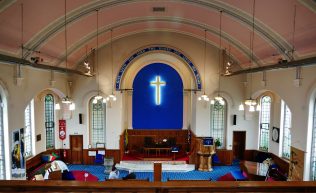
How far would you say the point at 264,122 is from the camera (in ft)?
42.8

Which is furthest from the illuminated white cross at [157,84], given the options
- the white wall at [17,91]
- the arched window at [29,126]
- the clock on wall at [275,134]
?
the arched window at [29,126]

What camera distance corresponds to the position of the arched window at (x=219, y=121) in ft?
44.1

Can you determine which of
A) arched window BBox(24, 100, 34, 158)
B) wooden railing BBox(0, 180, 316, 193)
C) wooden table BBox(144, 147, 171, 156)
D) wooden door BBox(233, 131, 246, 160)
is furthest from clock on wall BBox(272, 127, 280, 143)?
arched window BBox(24, 100, 34, 158)

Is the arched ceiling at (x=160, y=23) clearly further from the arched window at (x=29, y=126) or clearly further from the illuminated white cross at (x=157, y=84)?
the illuminated white cross at (x=157, y=84)

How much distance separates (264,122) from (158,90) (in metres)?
6.51

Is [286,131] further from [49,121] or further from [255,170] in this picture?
[49,121]

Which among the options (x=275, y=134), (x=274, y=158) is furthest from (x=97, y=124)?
(x=274, y=158)

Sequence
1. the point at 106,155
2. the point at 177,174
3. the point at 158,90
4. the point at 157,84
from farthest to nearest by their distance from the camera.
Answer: the point at 158,90, the point at 157,84, the point at 106,155, the point at 177,174

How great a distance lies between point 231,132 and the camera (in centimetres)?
1316

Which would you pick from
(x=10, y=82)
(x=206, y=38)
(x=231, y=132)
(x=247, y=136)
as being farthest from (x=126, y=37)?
(x=247, y=136)

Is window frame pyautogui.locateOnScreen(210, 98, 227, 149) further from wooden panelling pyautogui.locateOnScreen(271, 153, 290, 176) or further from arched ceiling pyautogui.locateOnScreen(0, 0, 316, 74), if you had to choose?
arched ceiling pyautogui.locateOnScreen(0, 0, 316, 74)

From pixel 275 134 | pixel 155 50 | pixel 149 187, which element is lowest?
pixel 275 134

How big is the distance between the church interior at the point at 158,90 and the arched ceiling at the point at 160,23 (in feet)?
0.16

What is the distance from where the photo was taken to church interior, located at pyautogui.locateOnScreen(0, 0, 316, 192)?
7477 millimetres
